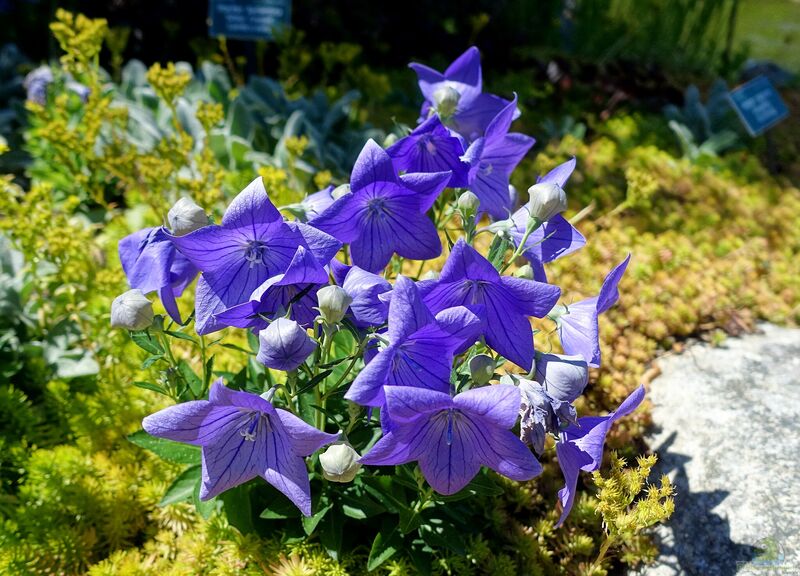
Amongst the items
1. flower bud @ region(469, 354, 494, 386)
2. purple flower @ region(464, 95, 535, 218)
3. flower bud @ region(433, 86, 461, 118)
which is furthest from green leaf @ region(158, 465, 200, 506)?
flower bud @ region(433, 86, 461, 118)

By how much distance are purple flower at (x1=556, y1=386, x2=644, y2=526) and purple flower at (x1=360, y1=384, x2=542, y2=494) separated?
5.9 inches

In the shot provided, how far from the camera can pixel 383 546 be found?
5.55 ft

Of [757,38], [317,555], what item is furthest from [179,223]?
[757,38]

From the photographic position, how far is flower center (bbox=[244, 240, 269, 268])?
131 cm

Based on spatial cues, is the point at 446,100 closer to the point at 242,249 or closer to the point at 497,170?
the point at 497,170

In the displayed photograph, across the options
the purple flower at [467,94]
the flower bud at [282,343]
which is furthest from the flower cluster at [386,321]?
the purple flower at [467,94]

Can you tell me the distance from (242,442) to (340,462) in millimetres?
213

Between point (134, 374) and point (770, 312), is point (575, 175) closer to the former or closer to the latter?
point (770, 312)

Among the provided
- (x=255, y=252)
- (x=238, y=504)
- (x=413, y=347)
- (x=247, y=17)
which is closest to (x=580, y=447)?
(x=413, y=347)

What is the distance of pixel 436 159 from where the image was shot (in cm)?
147

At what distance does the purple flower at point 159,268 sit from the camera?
145 cm

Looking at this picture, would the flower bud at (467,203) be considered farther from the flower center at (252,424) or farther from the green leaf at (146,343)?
the green leaf at (146,343)

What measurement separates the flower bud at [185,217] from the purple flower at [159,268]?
0.10m

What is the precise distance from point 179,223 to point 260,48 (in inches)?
143
